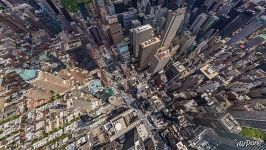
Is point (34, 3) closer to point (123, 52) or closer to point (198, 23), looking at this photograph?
point (123, 52)

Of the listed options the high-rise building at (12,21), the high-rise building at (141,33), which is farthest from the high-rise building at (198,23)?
the high-rise building at (12,21)

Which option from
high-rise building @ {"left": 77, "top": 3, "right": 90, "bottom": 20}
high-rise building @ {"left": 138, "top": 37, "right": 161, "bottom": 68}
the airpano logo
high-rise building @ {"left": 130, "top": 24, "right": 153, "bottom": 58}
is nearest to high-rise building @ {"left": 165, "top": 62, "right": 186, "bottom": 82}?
high-rise building @ {"left": 138, "top": 37, "right": 161, "bottom": 68}

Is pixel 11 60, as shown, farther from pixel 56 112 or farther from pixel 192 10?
pixel 192 10

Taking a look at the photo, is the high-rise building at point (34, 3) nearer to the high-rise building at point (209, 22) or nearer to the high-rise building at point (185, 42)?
the high-rise building at point (185, 42)

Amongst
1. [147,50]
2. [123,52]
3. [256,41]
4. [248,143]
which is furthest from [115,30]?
[248,143]

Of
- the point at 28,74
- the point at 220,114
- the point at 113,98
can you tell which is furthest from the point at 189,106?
the point at 28,74

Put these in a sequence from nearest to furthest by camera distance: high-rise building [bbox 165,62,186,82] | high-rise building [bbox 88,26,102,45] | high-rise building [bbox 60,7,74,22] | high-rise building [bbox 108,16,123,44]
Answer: high-rise building [bbox 165,62,186,82], high-rise building [bbox 108,16,123,44], high-rise building [bbox 88,26,102,45], high-rise building [bbox 60,7,74,22]

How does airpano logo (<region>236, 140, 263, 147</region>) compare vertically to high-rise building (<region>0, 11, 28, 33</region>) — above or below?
below

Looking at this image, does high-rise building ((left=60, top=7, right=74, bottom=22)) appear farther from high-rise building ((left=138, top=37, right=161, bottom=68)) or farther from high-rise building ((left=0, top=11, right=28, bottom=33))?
high-rise building ((left=138, top=37, right=161, bottom=68))
